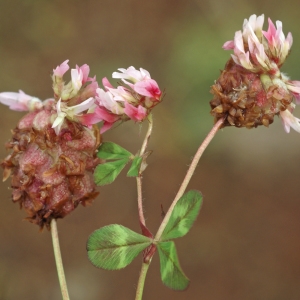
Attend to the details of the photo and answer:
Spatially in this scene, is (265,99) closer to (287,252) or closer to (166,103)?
(287,252)

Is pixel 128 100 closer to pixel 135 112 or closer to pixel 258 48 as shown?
pixel 135 112

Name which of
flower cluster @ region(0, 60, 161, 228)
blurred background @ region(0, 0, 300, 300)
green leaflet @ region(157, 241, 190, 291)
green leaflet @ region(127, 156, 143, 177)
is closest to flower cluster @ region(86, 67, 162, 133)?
flower cluster @ region(0, 60, 161, 228)

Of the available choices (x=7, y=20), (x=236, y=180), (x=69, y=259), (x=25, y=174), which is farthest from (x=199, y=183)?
(x=25, y=174)

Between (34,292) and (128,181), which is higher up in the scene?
(128,181)

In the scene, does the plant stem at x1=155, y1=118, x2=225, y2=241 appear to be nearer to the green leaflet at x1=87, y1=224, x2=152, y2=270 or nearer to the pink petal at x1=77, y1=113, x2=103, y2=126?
the green leaflet at x1=87, y1=224, x2=152, y2=270

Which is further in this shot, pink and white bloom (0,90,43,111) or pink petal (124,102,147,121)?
pink and white bloom (0,90,43,111)

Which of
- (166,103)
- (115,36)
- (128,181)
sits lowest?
(128,181)

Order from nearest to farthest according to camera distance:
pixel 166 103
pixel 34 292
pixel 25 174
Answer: pixel 25 174, pixel 34 292, pixel 166 103

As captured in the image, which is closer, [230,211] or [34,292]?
[34,292]
